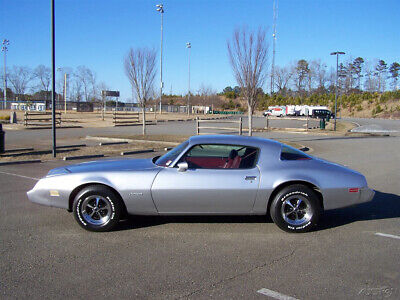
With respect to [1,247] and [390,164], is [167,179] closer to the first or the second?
[1,247]

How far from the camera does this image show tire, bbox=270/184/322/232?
5.37 meters

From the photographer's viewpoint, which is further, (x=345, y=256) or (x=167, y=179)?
(x=167, y=179)

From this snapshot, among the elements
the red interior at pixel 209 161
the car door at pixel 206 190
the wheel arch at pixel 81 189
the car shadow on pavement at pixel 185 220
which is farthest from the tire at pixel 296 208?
the wheel arch at pixel 81 189

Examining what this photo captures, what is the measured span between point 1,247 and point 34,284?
128 cm

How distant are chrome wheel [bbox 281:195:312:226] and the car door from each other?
49cm

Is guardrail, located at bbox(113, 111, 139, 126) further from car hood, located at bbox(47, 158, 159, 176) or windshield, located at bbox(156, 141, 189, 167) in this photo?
windshield, located at bbox(156, 141, 189, 167)

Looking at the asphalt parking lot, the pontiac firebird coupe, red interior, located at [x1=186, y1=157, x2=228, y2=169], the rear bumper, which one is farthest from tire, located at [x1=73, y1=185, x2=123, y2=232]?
the rear bumper

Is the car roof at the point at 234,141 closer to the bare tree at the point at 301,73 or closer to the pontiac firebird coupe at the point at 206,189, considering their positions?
the pontiac firebird coupe at the point at 206,189

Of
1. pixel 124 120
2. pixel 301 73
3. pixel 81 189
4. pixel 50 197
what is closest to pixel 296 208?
pixel 81 189

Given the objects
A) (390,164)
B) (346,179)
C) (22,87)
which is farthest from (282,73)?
(346,179)

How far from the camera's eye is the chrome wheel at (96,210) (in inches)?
209

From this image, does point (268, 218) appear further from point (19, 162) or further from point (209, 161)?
point (19, 162)

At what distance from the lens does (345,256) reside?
15.2 feet

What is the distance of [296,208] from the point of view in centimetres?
541
